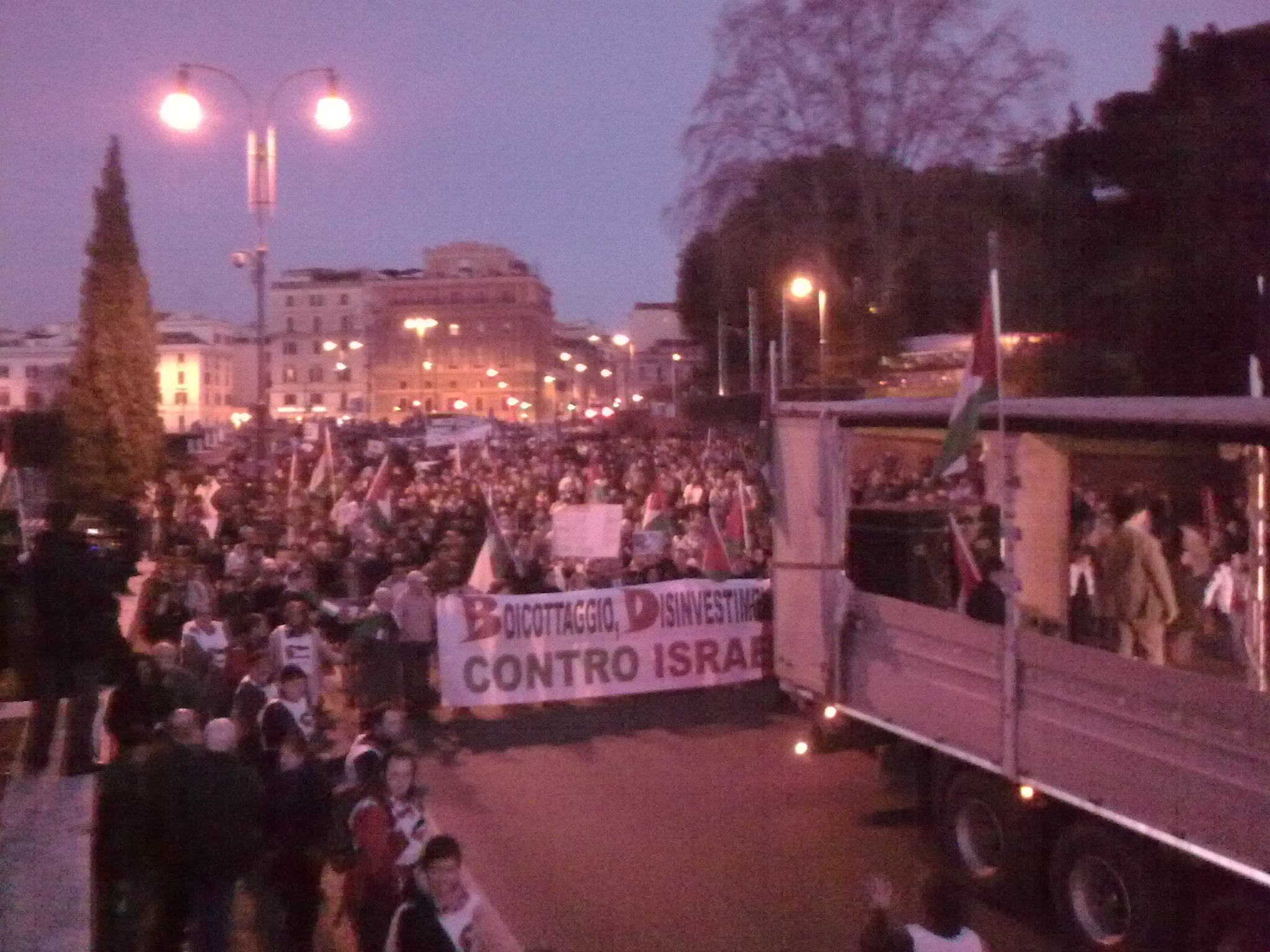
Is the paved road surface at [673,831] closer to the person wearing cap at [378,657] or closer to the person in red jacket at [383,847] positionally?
the person wearing cap at [378,657]

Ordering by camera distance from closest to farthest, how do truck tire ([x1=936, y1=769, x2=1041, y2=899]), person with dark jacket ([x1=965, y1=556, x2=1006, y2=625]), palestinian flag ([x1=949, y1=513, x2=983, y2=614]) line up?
truck tire ([x1=936, y1=769, x2=1041, y2=899]) < person with dark jacket ([x1=965, y1=556, x2=1006, y2=625]) < palestinian flag ([x1=949, y1=513, x2=983, y2=614])

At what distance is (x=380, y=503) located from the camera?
19.7 meters

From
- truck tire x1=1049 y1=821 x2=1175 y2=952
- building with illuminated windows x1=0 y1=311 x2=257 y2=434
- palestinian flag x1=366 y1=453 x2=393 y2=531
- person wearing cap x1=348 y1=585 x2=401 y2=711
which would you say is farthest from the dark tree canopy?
building with illuminated windows x1=0 y1=311 x2=257 y2=434

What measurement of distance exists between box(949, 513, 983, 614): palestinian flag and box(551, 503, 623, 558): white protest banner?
6465 mm

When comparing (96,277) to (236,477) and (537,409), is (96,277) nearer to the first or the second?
(236,477)

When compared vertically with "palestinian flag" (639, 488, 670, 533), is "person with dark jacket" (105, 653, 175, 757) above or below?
below

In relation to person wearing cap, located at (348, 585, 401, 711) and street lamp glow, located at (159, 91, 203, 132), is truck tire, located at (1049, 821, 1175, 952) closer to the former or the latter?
person wearing cap, located at (348, 585, 401, 711)

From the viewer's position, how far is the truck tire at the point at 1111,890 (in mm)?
6332

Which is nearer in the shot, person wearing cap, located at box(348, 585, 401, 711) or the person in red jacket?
the person in red jacket

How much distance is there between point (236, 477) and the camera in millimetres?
28859

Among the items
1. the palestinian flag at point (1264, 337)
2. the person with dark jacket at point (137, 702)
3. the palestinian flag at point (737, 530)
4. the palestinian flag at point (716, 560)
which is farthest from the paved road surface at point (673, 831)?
the palestinian flag at point (1264, 337)

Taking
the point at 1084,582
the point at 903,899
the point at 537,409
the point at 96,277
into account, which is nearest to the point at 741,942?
the point at 903,899

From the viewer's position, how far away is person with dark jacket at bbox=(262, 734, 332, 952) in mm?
6375

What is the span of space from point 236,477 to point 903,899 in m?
23.6
